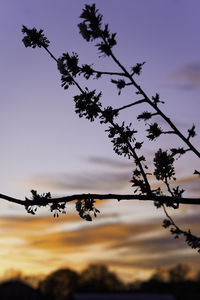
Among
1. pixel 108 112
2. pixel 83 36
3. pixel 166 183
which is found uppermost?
pixel 83 36

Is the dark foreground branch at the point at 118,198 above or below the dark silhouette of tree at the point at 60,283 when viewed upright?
below

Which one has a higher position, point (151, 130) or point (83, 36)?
point (83, 36)

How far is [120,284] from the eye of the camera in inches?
3172

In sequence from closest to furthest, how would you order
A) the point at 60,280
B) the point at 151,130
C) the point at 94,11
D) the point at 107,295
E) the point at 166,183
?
1. the point at 94,11
2. the point at 151,130
3. the point at 166,183
4. the point at 107,295
5. the point at 60,280

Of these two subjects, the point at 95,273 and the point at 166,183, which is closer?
the point at 166,183

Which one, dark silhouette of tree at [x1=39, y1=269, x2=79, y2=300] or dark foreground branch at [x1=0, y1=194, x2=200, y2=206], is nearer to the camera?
dark foreground branch at [x1=0, y1=194, x2=200, y2=206]

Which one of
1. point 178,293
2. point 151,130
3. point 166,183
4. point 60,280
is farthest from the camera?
point 60,280

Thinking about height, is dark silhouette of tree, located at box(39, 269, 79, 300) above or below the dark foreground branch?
above

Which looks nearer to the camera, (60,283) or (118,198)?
(118,198)

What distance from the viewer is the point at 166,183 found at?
5.85m

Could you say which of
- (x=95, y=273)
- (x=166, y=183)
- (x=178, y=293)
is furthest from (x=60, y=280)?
(x=166, y=183)

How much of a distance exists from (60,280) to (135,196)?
7896 centimetres

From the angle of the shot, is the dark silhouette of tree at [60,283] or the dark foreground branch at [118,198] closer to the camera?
the dark foreground branch at [118,198]

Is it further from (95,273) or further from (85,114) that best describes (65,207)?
(95,273)
